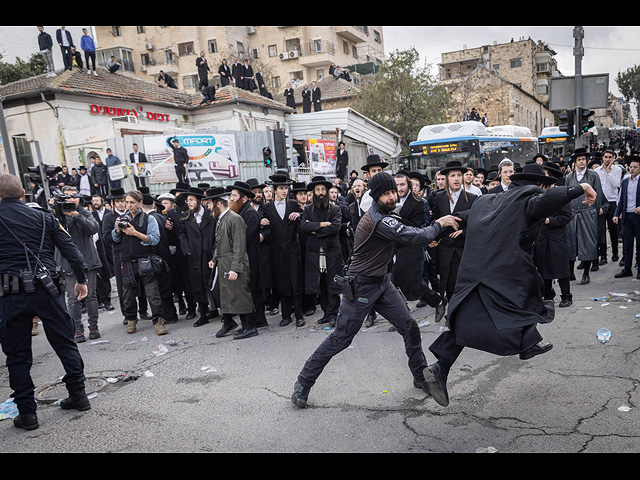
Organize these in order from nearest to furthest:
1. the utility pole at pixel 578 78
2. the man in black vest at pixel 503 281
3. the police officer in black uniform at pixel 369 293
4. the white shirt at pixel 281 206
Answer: the man in black vest at pixel 503 281, the police officer in black uniform at pixel 369 293, the white shirt at pixel 281 206, the utility pole at pixel 578 78

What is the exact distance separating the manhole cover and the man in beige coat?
1.83 metres

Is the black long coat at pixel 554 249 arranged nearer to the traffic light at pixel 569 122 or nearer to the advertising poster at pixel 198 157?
the traffic light at pixel 569 122

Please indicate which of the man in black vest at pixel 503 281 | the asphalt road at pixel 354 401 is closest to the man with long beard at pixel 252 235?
the asphalt road at pixel 354 401

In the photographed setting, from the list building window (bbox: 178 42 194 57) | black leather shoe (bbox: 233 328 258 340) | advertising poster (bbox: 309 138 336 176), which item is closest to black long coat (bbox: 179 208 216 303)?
black leather shoe (bbox: 233 328 258 340)

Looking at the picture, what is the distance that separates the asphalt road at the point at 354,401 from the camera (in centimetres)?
364

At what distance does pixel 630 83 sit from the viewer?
68438 millimetres

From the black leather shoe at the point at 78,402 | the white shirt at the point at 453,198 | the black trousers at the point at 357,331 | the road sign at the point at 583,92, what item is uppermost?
the road sign at the point at 583,92

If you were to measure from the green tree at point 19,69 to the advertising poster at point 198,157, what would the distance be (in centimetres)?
1755

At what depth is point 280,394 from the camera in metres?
4.68

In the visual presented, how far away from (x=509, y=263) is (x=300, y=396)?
213 cm

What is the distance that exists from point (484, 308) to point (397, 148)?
31.1m

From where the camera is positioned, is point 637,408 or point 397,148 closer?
point 637,408
